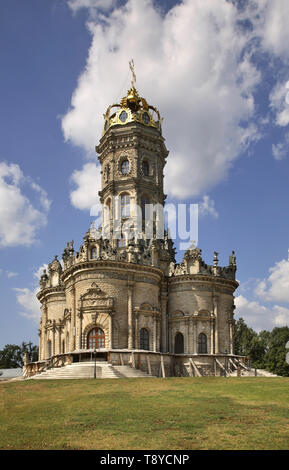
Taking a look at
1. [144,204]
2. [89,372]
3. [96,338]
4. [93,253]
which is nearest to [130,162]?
[144,204]

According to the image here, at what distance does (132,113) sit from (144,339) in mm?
27720

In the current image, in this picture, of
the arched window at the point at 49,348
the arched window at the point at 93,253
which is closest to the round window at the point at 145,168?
the arched window at the point at 93,253

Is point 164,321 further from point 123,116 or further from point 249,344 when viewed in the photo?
point 249,344

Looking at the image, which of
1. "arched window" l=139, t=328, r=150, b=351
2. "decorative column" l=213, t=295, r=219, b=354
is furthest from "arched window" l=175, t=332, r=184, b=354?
"arched window" l=139, t=328, r=150, b=351

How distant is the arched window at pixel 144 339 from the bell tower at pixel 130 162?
1181cm

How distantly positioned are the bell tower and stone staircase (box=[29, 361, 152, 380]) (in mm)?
18682

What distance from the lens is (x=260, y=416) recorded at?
781 inches

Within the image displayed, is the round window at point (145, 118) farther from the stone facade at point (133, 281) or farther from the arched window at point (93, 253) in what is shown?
the arched window at point (93, 253)

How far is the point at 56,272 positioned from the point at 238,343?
105ft

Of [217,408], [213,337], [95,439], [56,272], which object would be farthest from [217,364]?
[95,439]

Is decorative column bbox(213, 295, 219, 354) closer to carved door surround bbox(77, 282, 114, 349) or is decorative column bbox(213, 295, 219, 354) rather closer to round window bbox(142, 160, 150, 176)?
carved door surround bbox(77, 282, 114, 349)

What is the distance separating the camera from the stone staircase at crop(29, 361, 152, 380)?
1526 inches

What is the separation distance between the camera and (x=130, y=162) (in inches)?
2356
